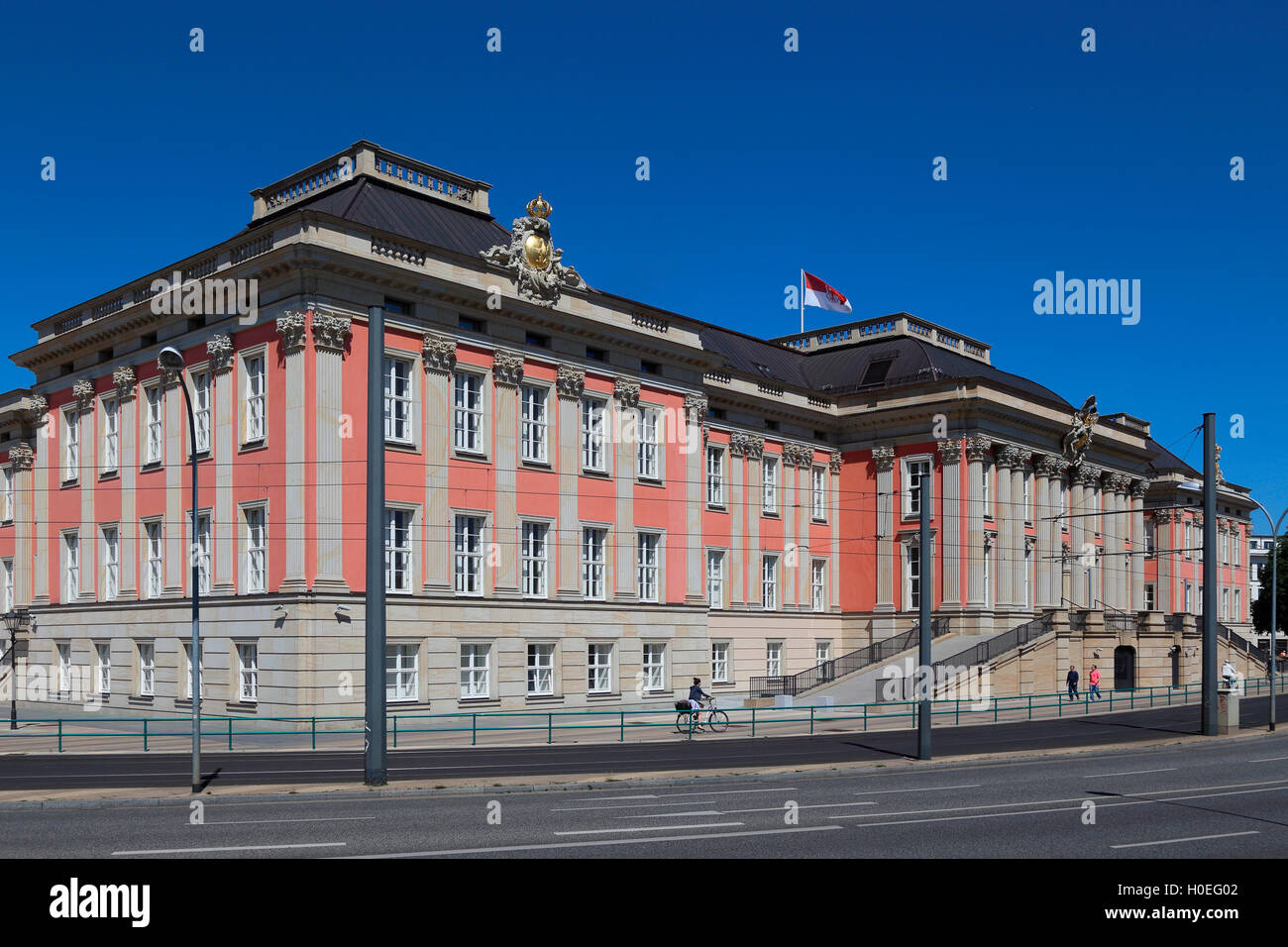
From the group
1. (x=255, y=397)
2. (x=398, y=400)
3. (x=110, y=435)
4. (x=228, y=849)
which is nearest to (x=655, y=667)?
(x=398, y=400)

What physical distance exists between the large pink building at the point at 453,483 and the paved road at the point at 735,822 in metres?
16.1

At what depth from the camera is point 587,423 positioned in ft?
148

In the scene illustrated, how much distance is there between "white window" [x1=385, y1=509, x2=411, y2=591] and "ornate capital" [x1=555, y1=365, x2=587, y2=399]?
803 cm

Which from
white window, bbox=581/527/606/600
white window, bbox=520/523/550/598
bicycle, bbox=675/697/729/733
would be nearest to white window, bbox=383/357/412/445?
white window, bbox=520/523/550/598

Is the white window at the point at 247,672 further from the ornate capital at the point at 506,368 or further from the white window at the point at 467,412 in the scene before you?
the ornate capital at the point at 506,368

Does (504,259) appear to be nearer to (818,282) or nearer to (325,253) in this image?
(325,253)

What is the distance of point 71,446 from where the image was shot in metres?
47.1

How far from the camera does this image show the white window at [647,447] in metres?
47.1

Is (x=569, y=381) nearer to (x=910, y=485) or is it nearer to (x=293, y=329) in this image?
(x=293, y=329)

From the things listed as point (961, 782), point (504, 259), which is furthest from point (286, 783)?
point (504, 259)

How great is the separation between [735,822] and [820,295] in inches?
1928

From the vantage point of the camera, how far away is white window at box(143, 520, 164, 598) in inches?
1655

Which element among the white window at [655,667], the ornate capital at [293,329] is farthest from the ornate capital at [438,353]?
the white window at [655,667]

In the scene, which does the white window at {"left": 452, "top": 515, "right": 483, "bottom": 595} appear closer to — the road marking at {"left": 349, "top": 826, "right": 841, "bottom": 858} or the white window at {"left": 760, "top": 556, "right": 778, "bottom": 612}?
the white window at {"left": 760, "top": 556, "right": 778, "bottom": 612}
